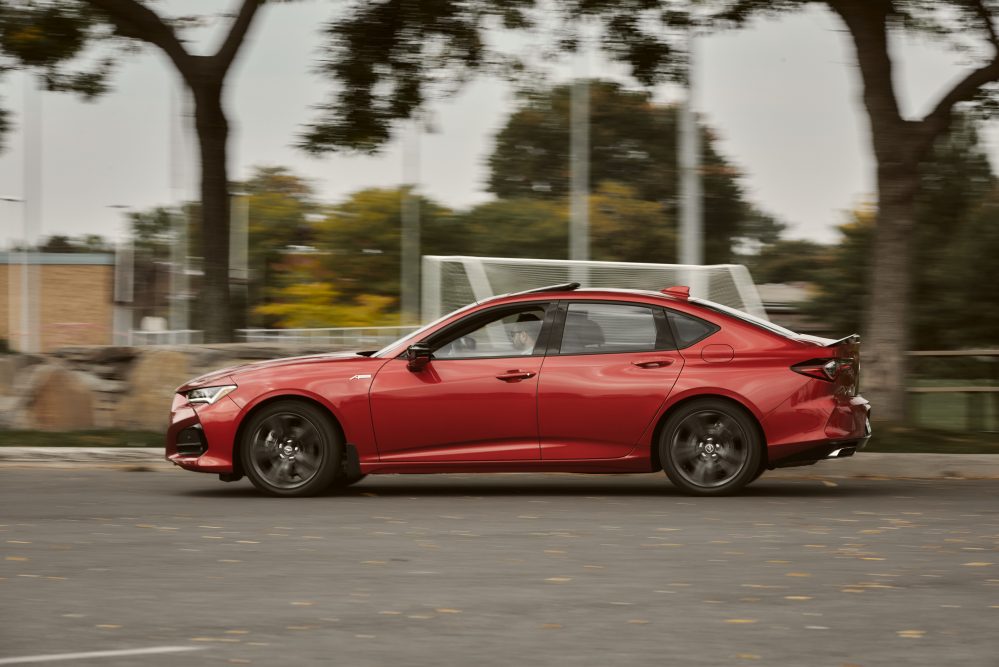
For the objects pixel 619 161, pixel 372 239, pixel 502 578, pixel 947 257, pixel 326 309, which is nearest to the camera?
pixel 502 578

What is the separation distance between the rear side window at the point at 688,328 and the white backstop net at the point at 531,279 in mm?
10720

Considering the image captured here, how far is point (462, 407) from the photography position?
10.4 meters

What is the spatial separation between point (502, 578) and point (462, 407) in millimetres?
3477

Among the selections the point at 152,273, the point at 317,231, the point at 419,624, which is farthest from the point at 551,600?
the point at 152,273

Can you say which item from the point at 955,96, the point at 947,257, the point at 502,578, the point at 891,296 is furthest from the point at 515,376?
the point at 947,257

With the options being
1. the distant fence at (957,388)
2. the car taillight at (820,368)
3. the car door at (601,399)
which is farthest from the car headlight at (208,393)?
the distant fence at (957,388)

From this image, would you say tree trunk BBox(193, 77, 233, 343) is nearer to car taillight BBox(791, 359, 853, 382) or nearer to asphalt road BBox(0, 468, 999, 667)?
asphalt road BBox(0, 468, 999, 667)

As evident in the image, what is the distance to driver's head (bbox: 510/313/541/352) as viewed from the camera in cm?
1061

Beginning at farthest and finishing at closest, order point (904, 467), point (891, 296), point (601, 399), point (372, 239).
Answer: point (372, 239) → point (891, 296) → point (904, 467) → point (601, 399)

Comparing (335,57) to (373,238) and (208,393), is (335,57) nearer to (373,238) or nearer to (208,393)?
(208,393)

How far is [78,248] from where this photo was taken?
334 feet

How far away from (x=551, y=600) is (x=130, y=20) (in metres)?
11.4

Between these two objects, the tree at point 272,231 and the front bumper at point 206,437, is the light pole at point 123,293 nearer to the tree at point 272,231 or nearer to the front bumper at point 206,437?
the tree at point 272,231

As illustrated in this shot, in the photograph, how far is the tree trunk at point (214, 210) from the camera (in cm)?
1614
